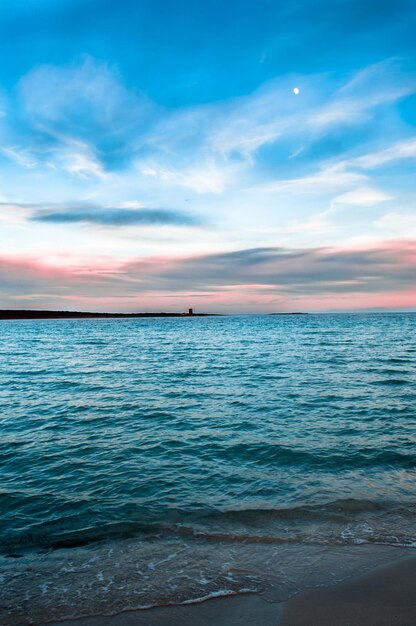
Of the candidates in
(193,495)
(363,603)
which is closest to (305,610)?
(363,603)

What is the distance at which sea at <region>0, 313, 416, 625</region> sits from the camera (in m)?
6.18

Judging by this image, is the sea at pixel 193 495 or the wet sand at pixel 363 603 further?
the sea at pixel 193 495

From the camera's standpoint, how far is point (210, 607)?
5.43m

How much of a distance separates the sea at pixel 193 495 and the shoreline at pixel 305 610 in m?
0.19

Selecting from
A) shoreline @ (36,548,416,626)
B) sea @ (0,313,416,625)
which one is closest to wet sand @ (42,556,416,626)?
shoreline @ (36,548,416,626)

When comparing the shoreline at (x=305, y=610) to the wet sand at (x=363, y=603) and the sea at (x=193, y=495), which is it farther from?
the sea at (x=193, y=495)

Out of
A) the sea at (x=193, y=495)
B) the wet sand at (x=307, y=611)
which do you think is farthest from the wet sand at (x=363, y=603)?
the sea at (x=193, y=495)

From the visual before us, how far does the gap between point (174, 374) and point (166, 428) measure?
1363 centimetres

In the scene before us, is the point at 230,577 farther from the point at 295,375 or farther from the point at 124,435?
the point at 295,375

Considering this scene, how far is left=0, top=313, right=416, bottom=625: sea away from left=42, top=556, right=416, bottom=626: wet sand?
0.71ft

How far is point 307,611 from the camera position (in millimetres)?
5203

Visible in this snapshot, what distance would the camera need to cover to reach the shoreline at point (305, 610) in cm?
499

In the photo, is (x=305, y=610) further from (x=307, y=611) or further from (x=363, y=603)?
(x=363, y=603)

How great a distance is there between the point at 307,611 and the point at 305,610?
31mm
